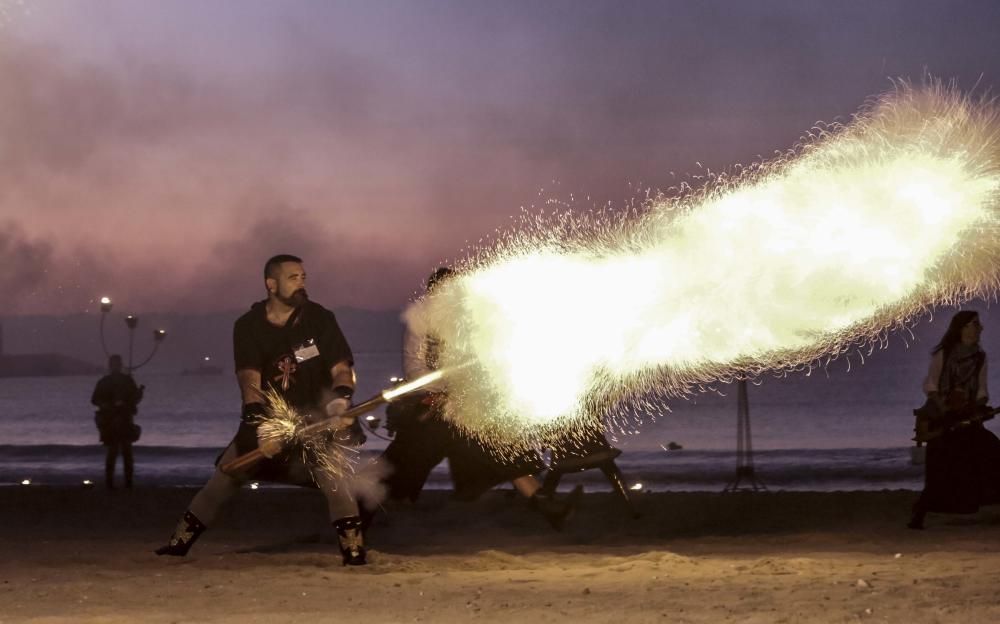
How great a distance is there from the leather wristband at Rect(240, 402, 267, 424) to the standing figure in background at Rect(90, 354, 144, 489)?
9844mm

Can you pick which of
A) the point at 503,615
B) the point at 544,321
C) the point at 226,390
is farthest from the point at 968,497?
the point at 226,390

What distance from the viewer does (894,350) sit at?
108 metres

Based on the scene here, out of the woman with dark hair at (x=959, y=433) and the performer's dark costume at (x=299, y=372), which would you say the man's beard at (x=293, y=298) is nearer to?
the performer's dark costume at (x=299, y=372)

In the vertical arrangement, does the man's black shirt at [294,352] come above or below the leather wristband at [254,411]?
above

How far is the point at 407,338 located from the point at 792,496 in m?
6.44

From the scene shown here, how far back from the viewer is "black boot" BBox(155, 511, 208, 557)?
28.4 feet

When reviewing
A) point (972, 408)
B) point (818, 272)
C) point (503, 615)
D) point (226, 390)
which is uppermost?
point (226, 390)

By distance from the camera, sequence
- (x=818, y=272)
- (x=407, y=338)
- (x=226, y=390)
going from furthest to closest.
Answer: (x=226, y=390) < (x=407, y=338) < (x=818, y=272)

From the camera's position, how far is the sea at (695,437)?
2320cm

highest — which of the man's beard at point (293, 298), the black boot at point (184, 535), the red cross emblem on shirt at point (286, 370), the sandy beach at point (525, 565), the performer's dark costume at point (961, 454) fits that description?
the man's beard at point (293, 298)

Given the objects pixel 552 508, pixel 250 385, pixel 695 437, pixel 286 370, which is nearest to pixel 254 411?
pixel 250 385

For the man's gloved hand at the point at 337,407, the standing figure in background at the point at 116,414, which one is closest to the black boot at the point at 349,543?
the man's gloved hand at the point at 337,407

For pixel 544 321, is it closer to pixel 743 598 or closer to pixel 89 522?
pixel 743 598

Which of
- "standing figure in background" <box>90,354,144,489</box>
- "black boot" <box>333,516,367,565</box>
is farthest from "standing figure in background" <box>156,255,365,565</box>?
"standing figure in background" <box>90,354,144,489</box>
